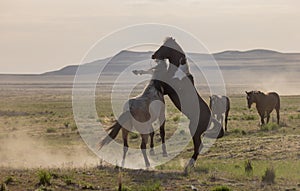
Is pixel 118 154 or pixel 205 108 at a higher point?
pixel 205 108

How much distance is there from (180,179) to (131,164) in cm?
237

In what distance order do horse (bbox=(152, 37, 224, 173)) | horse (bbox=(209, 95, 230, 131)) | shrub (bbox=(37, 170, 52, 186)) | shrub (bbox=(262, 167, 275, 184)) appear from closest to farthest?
shrub (bbox=(37, 170, 52, 186)) < shrub (bbox=(262, 167, 275, 184)) < horse (bbox=(152, 37, 224, 173)) < horse (bbox=(209, 95, 230, 131))

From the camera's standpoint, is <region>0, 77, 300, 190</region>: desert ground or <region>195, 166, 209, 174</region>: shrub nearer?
<region>0, 77, 300, 190</region>: desert ground

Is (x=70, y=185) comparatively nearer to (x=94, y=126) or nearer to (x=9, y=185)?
(x=9, y=185)

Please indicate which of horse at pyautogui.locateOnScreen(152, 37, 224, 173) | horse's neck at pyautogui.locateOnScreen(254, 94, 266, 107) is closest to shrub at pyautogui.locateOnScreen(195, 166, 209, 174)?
horse at pyautogui.locateOnScreen(152, 37, 224, 173)

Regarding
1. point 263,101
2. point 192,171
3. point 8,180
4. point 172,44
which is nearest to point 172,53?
point 172,44

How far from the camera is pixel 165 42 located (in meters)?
14.2

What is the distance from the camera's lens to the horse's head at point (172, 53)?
14094mm

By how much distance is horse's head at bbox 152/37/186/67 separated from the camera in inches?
555

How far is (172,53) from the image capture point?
14.1m

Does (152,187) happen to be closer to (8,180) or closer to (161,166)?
(8,180)

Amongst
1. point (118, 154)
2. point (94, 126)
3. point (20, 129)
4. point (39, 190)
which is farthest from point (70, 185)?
point (20, 129)

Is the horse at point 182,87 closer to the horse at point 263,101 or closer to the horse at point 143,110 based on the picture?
the horse at point 143,110

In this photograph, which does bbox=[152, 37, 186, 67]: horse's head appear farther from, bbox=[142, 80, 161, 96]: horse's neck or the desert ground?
the desert ground
